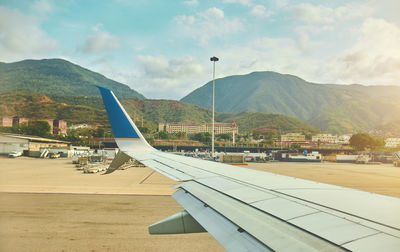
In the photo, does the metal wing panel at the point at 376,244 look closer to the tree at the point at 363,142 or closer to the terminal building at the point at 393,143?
the tree at the point at 363,142

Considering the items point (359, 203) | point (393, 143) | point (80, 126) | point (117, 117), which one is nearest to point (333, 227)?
point (359, 203)

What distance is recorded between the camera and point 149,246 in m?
6.61

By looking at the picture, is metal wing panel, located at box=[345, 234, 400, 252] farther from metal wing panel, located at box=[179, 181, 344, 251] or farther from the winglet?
the winglet

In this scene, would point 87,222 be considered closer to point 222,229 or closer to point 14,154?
point 222,229

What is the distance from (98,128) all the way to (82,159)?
109m

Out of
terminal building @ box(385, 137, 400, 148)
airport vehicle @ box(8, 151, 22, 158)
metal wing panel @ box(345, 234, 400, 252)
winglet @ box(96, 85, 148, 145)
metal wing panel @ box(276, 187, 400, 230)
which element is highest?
winglet @ box(96, 85, 148, 145)

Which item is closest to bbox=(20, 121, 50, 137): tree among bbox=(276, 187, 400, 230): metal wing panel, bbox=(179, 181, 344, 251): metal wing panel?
bbox=(179, 181, 344, 251): metal wing panel

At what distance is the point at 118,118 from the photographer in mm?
6543

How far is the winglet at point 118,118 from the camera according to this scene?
624cm

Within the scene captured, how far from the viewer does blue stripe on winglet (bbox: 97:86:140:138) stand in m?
6.24

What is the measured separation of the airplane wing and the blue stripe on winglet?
3.11 m

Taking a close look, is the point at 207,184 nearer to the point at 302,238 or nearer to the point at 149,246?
the point at 302,238

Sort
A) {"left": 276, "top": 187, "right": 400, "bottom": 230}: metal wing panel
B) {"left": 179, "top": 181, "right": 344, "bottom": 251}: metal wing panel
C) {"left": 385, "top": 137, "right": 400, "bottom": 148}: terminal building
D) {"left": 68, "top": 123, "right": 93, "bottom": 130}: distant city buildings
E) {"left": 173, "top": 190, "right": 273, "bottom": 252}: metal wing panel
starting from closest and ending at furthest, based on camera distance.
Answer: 1. {"left": 179, "top": 181, "right": 344, "bottom": 251}: metal wing panel
2. {"left": 173, "top": 190, "right": 273, "bottom": 252}: metal wing panel
3. {"left": 276, "top": 187, "right": 400, "bottom": 230}: metal wing panel
4. {"left": 385, "top": 137, "right": 400, "bottom": 148}: terminal building
5. {"left": 68, "top": 123, "right": 93, "bottom": 130}: distant city buildings

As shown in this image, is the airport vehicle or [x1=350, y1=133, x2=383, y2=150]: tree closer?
the airport vehicle
